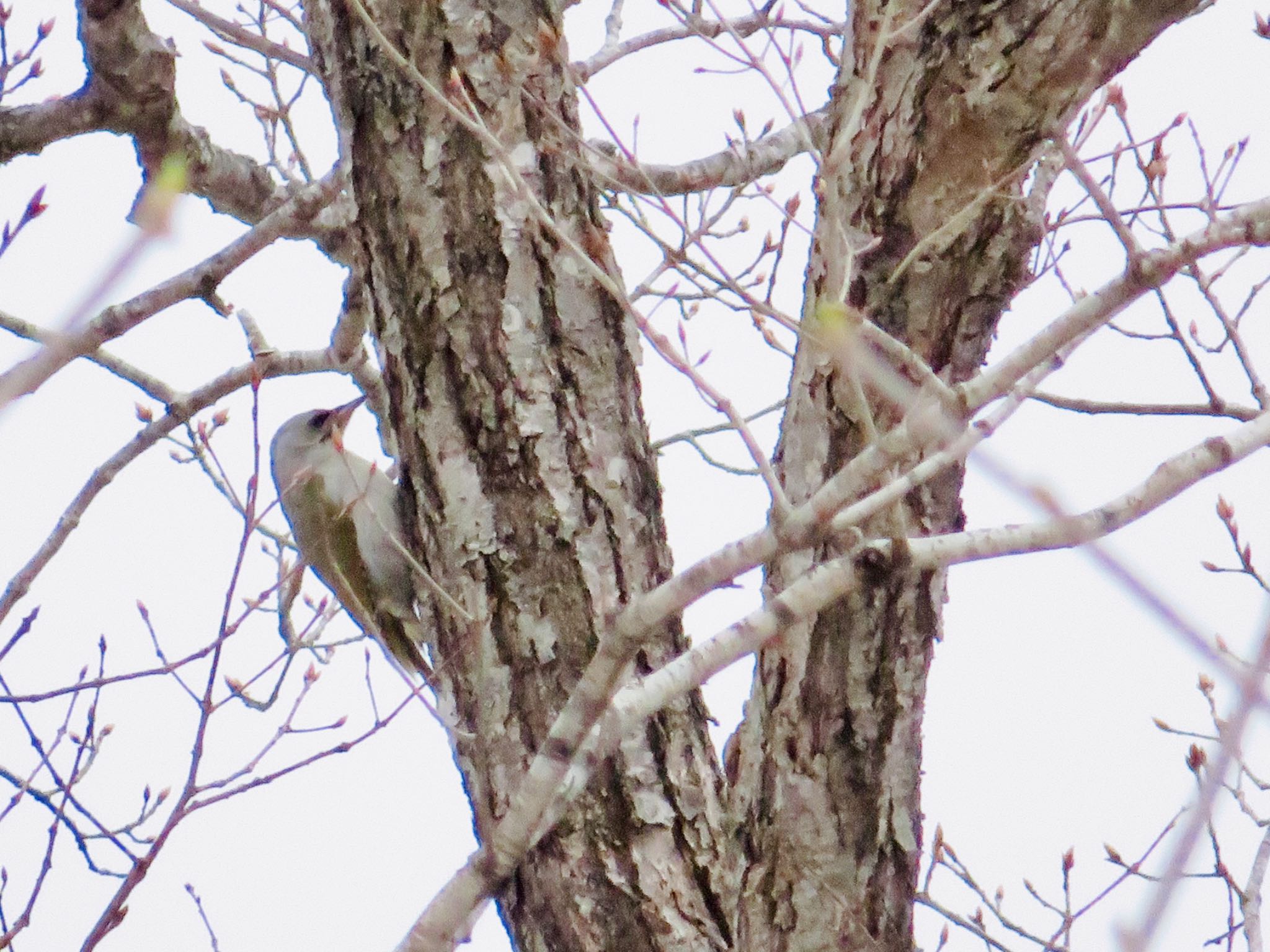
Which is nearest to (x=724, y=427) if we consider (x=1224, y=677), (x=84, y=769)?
(x=84, y=769)

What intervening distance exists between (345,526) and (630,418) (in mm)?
2103

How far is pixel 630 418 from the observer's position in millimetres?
2580

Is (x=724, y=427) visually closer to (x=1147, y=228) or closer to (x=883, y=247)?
(x=1147, y=228)

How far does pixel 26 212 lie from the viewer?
216 centimetres

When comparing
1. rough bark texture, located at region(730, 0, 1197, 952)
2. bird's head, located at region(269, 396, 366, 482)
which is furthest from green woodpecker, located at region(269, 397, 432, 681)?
rough bark texture, located at region(730, 0, 1197, 952)

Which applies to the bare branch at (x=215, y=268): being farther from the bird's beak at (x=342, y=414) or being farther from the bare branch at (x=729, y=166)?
the bird's beak at (x=342, y=414)

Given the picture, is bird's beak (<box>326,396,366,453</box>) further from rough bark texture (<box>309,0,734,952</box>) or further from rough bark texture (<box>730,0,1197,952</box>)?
rough bark texture (<box>730,0,1197,952</box>)

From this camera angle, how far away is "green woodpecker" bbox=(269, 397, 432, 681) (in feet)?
13.4

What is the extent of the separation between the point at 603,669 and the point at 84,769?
7.89 ft

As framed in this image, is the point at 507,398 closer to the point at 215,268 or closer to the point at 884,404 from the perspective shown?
the point at 884,404

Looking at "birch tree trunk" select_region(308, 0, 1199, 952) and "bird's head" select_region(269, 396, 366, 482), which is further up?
"bird's head" select_region(269, 396, 366, 482)

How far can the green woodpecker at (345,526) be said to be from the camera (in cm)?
409

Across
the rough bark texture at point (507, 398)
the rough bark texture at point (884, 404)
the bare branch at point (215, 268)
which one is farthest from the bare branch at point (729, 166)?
the rough bark texture at point (884, 404)

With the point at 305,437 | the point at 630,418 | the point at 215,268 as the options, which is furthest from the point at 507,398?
the point at 305,437
